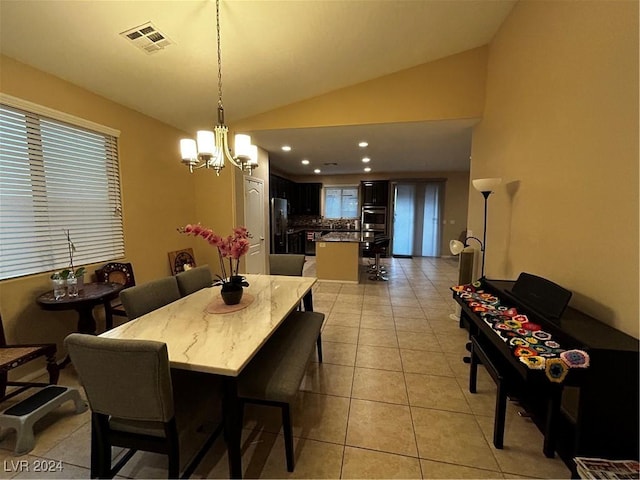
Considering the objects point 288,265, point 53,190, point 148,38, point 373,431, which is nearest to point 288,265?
point 288,265

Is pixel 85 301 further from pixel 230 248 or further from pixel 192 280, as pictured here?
pixel 230 248

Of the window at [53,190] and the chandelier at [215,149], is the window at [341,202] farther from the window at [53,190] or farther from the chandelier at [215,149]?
the chandelier at [215,149]

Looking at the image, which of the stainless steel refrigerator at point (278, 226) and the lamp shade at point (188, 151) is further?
the stainless steel refrigerator at point (278, 226)

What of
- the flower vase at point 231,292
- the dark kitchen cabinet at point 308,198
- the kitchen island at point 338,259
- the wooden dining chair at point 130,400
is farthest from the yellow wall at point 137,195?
the dark kitchen cabinet at point 308,198

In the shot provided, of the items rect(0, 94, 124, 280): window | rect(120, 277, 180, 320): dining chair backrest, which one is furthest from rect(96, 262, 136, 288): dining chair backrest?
rect(120, 277, 180, 320): dining chair backrest

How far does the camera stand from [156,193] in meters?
3.47

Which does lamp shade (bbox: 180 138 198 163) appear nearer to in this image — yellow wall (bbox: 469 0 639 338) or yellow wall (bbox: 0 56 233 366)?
yellow wall (bbox: 0 56 233 366)

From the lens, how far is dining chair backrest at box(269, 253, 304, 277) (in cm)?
300

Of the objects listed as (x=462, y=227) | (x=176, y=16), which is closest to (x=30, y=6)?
(x=176, y=16)

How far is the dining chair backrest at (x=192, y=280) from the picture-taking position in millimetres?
2295

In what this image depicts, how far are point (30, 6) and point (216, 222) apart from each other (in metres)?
2.75

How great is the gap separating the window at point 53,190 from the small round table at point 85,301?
32cm

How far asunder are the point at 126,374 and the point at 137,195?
2.70 metres

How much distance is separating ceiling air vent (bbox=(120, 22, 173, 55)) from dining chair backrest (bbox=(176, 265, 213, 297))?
1896 mm
